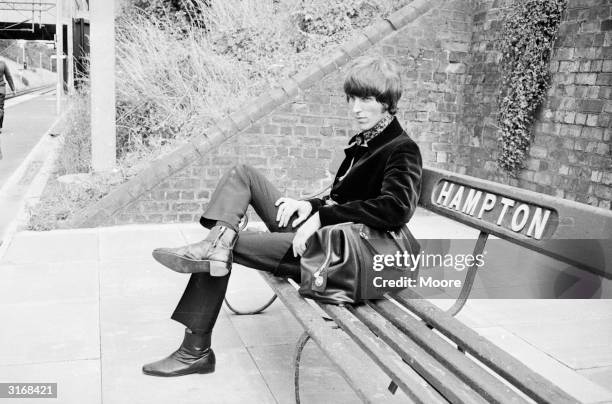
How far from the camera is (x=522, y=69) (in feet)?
22.4

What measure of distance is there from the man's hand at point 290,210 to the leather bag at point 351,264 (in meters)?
0.47

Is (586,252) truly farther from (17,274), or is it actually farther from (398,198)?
(17,274)

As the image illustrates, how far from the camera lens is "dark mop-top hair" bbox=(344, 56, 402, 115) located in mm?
3100

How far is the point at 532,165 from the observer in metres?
6.86

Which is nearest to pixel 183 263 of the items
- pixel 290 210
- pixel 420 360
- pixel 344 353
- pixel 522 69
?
pixel 290 210

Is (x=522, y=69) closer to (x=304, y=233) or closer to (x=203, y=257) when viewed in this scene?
(x=304, y=233)

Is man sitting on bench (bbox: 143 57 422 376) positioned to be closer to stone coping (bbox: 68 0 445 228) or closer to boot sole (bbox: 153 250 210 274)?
boot sole (bbox: 153 250 210 274)

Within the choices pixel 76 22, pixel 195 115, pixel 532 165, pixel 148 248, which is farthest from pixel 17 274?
pixel 76 22

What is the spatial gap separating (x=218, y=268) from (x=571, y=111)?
454cm

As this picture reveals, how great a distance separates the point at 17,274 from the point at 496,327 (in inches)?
138

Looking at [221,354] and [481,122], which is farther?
[481,122]

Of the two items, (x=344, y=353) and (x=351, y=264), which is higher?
(x=351, y=264)

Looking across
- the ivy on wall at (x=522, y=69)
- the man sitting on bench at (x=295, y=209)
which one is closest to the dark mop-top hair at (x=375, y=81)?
the man sitting on bench at (x=295, y=209)

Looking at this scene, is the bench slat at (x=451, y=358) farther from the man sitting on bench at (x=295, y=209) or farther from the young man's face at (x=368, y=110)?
the young man's face at (x=368, y=110)
